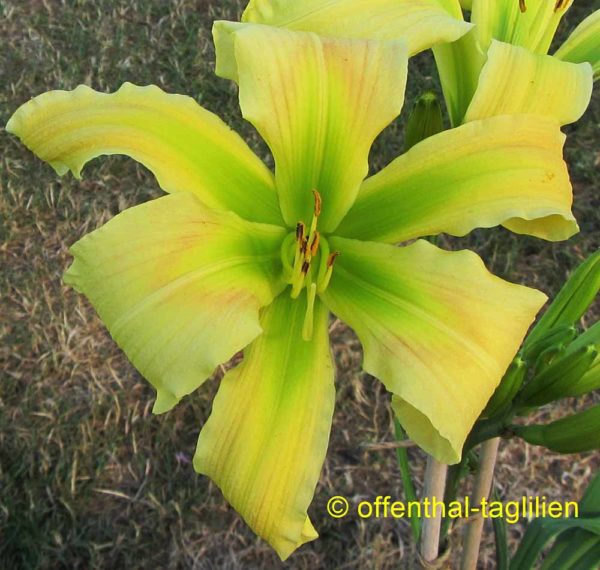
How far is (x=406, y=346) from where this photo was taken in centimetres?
49

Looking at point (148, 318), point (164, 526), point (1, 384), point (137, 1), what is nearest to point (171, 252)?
point (148, 318)

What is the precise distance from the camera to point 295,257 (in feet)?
1.78

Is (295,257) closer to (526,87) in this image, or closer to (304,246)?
(304,246)

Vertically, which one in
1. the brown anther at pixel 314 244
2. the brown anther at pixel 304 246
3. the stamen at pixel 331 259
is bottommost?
the stamen at pixel 331 259

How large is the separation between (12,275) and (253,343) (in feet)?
4.13

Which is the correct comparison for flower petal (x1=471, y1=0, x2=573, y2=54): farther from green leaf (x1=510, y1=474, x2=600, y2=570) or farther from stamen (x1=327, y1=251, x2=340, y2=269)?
green leaf (x1=510, y1=474, x2=600, y2=570)

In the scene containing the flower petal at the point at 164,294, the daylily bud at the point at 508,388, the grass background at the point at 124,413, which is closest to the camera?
the flower petal at the point at 164,294

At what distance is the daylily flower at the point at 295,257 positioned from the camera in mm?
470

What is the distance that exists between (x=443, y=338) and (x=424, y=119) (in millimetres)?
178

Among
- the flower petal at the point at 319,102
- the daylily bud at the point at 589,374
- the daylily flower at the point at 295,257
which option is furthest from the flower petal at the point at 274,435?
the daylily bud at the point at 589,374

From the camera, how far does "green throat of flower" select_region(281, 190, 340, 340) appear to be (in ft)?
1.75

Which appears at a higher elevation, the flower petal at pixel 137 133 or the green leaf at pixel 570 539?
the flower petal at pixel 137 133

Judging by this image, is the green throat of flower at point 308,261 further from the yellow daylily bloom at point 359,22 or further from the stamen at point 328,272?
the yellow daylily bloom at point 359,22

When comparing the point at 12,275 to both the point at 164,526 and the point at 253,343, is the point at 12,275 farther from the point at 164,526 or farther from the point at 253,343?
the point at 253,343
